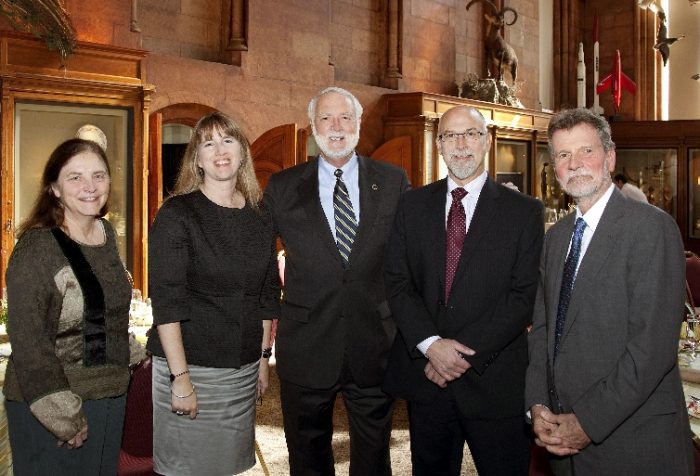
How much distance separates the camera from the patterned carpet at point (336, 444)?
14.0 feet

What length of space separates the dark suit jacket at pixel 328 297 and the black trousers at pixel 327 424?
2.3 inches

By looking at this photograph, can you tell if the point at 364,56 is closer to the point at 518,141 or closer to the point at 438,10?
the point at 438,10

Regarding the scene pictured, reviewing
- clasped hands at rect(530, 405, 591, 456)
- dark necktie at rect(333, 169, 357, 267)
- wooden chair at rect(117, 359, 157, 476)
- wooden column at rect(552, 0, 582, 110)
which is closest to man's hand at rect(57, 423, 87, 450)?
wooden chair at rect(117, 359, 157, 476)

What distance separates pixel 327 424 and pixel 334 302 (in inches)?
20.3

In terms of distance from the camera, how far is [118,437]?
262 centimetres

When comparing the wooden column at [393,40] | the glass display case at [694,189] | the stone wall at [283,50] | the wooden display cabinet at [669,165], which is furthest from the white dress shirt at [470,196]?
the glass display case at [694,189]

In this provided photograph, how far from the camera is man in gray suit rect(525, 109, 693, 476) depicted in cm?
216

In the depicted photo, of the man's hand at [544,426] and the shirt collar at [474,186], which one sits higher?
the shirt collar at [474,186]

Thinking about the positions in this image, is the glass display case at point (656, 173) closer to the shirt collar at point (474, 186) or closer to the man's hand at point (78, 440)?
the shirt collar at point (474, 186)

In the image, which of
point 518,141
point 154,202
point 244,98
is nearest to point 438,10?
point 518,141

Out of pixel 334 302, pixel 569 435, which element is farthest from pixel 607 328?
pixel 334 302

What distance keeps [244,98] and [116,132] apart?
200 centimetres

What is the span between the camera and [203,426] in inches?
105

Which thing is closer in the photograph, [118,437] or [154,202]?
[118,437]
